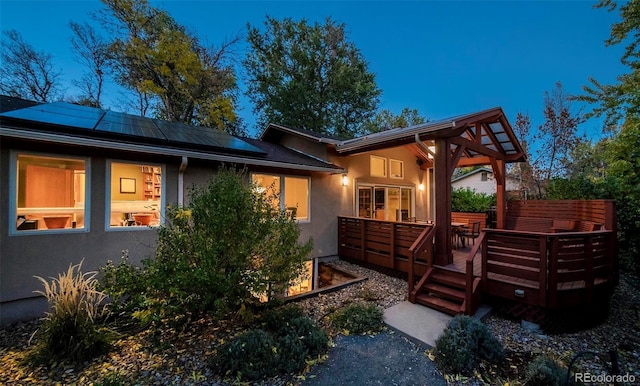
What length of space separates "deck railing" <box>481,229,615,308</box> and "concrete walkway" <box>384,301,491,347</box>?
2.14 ft

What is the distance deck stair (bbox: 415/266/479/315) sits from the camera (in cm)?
474

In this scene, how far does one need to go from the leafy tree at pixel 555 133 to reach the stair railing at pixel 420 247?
1373 centimetres

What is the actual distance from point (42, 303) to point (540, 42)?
2350 centimetres

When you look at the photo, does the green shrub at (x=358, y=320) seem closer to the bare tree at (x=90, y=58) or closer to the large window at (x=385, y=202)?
the large window at (x=385, y=202)

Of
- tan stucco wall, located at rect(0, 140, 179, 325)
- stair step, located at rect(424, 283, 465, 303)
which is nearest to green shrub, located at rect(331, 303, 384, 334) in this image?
stair step, located at rect(424, 283, 465, 303)

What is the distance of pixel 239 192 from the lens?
391 cm

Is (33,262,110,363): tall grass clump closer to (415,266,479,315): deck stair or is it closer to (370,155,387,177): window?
(415,266,479,315): deck stair

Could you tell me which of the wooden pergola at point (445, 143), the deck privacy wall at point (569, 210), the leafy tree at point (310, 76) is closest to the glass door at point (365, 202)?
the wooden pergola at point (445, 143)

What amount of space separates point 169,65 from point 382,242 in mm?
17276

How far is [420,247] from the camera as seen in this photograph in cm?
550

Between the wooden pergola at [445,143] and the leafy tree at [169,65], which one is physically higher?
the leafy tree at [169,65]

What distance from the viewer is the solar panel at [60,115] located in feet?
15.8

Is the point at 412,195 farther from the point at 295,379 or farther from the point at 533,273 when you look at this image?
the point at 295,379

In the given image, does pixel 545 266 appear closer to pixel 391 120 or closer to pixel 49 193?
pixel 49 193
